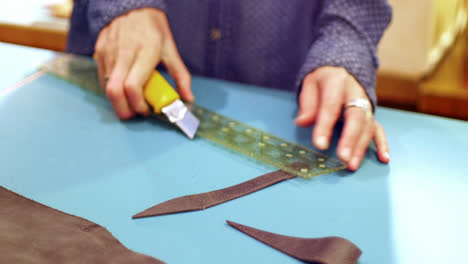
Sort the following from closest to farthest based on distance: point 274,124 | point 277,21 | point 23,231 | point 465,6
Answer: point 23,231 < point 274,124 < point 277,21 < point 465,6

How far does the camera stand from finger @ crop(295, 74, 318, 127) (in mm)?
640

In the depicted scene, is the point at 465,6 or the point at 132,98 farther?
the point at 465,6

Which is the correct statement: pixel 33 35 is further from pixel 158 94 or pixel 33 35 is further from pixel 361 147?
pixel 361 147

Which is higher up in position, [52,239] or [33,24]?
[52,239]

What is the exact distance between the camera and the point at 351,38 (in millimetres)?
764

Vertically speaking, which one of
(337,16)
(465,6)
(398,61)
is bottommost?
(398,61)

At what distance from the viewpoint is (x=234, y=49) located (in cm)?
103

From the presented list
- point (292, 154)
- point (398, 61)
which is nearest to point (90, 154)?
point (292, 154)

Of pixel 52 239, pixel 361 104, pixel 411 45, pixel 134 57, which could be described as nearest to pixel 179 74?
pixel 134 57

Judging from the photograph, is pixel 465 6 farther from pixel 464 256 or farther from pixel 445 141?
pixel 464 256

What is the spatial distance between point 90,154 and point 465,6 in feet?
10.2

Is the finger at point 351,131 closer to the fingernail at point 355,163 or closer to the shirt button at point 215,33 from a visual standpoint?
the fingernail at point 355,163

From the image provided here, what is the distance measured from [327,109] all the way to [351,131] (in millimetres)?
54

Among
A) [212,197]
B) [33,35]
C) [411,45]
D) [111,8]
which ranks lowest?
[33,35]
